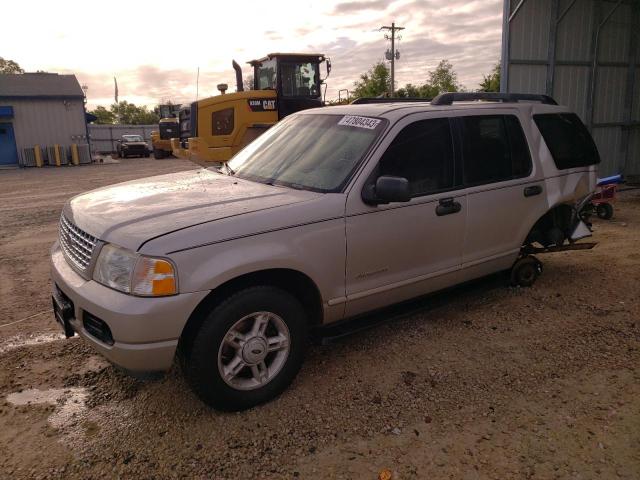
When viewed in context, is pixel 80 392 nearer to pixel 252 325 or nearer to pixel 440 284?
pixel 252 325

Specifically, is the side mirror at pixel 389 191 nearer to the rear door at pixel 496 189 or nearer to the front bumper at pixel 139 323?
the rear door at pixel 496 189

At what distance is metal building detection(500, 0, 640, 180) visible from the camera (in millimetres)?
10758

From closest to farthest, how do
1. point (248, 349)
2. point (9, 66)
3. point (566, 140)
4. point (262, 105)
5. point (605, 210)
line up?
point (248, 349) < point (566, 140) < point (605, 210) < point (262, 105) < point (9, 66)

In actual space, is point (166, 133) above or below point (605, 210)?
above

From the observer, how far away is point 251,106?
11078 mm

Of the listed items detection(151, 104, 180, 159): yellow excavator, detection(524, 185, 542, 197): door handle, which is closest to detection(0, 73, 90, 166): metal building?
detection(151, 104, 180, 159): yellow excavator

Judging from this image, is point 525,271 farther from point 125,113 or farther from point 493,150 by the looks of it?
point 125,113

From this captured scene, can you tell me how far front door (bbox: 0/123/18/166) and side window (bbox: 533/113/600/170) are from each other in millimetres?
29640

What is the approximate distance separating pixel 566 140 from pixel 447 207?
76.3 inches

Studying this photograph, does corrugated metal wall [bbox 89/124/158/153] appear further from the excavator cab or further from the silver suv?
the silver suv

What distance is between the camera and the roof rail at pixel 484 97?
429cm

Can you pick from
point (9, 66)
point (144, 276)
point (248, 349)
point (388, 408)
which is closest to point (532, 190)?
point (388, 408)

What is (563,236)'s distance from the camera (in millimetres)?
5215

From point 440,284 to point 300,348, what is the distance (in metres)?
1.37
